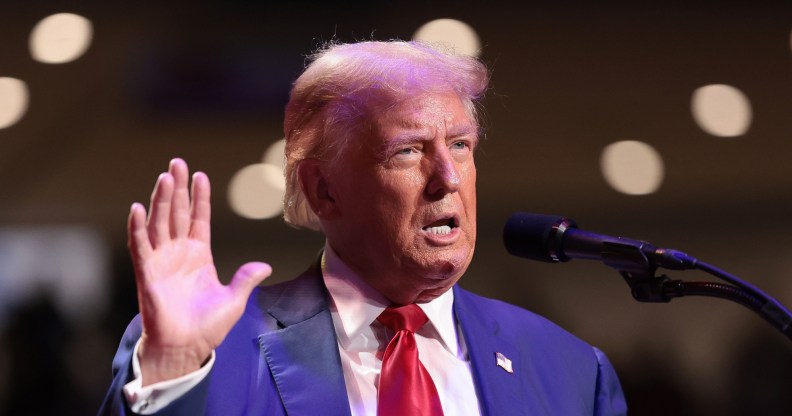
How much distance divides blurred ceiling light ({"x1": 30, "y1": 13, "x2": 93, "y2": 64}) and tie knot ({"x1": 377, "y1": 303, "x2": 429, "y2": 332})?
1.40 meters

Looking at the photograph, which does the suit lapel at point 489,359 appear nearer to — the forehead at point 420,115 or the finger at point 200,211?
the forehead at point 420,115

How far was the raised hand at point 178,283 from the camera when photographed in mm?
1384

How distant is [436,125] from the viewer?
1814mm

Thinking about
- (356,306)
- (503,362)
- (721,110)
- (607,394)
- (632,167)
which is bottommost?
(607,394)

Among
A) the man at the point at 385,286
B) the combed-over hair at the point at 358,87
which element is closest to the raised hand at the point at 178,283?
the man at the point at 385,286

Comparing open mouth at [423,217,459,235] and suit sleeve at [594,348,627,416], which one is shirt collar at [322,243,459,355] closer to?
open mouth at [423,217,459,235]

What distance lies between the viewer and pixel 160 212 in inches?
55.6

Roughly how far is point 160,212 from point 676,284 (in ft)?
2.71

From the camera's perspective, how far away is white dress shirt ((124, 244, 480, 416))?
1789 millimetres

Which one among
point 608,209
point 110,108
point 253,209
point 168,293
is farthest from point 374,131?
point 608,209

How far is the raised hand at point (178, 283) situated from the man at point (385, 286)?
0.27 meters

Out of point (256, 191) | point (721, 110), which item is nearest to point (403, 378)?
point (256, 191)

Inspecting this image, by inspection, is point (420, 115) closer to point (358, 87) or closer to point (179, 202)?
point (358, 87)

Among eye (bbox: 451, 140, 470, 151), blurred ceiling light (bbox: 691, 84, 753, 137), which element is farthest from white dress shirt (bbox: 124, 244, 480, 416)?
blurred ceiling light (bbox: 691, 84, 753, 137)
